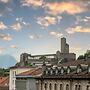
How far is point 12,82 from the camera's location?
92.4 metres

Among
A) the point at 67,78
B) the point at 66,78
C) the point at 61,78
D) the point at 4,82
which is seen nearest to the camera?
the point at 67,78

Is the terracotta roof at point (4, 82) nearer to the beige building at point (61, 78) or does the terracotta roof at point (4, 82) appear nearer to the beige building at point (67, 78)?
the beige building at point (61, 78)

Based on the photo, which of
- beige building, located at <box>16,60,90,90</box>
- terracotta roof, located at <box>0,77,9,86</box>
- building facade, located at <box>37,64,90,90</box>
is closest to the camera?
building facade, located at <box>37,64,90,90</box>

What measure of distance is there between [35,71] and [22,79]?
12.0 ft

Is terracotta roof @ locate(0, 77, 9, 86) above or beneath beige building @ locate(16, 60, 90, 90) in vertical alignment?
above

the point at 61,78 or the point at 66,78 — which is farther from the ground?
the point at 61,78

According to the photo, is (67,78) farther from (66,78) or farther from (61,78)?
(61,78)

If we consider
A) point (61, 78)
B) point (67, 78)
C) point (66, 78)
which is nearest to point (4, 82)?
point (61, 78)

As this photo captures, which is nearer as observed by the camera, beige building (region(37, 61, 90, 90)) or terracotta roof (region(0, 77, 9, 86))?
beige building (region(37, 61, 90, 90))

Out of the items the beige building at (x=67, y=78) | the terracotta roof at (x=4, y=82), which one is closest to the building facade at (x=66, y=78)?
the beige building at (x=67, y=78)

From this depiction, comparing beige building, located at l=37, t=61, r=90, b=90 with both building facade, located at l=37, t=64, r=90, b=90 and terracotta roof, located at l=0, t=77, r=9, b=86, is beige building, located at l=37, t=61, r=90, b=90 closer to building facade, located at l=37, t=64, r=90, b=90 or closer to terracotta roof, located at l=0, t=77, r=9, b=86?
building facade, located at l=37, t=64, r=90, b=90

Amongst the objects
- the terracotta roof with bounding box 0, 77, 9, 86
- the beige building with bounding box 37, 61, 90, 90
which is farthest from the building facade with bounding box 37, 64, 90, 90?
the terracotta roof with bounding box 0, 77, 9, 86

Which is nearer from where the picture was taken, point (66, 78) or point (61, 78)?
point (66, 78)

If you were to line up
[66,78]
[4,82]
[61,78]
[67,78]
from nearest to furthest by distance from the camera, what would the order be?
[67,78], [66,78], [61,78], [4,82]
